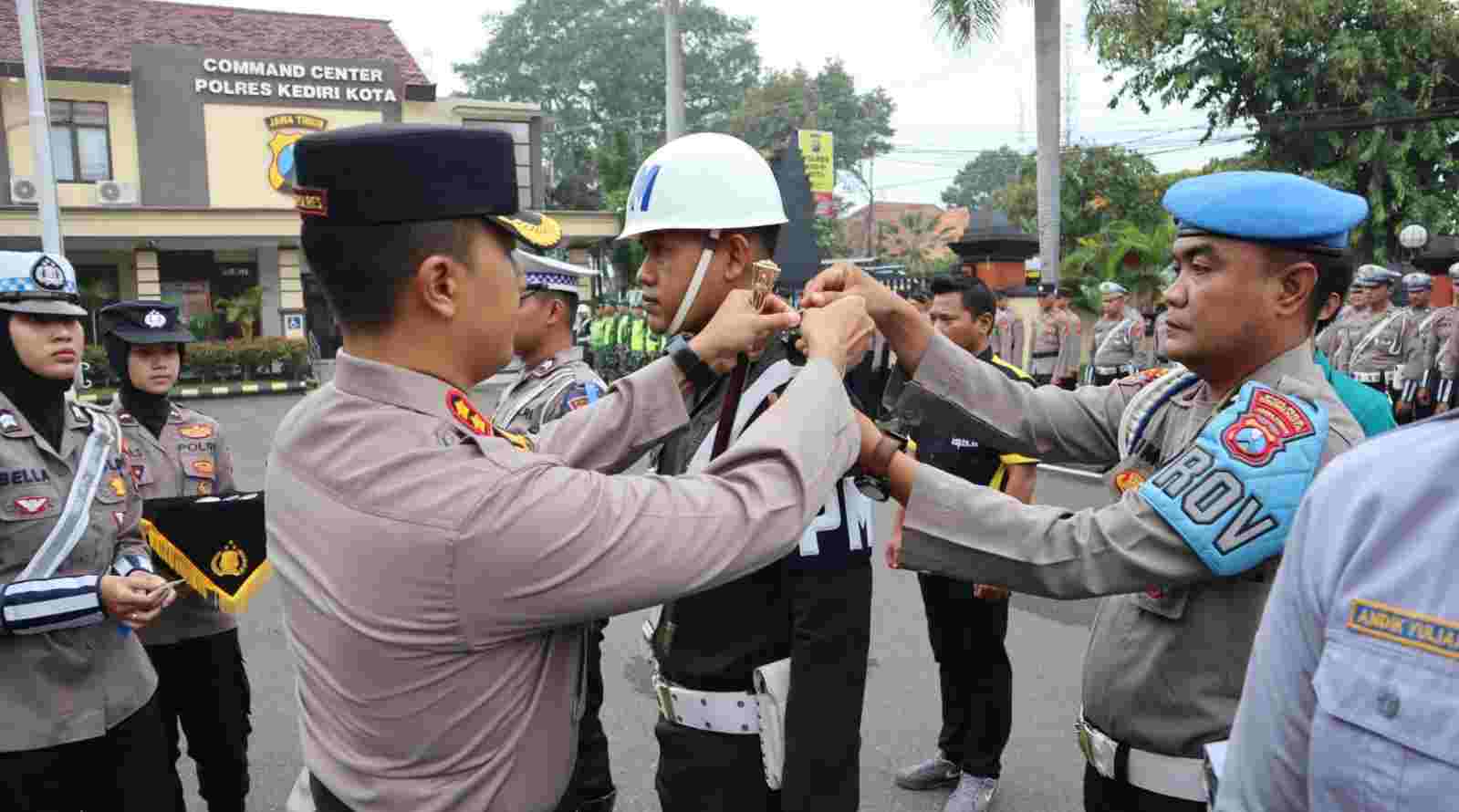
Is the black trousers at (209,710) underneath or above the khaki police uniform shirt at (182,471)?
underneath

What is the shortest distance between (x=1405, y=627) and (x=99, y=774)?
121 inches

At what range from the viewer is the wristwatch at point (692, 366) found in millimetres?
2070

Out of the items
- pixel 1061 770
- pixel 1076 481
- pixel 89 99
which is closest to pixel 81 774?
pixel 1061 770

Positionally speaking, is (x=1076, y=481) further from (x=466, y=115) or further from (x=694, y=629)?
(x=466, y=115)

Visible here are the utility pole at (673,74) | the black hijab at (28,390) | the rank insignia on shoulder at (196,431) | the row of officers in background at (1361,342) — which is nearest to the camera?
the black hijab at (28,390)

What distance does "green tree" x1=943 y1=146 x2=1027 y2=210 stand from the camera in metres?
70.4

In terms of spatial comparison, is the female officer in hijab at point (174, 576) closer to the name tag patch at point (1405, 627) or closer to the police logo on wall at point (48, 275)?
the police logo on wall at point (48, 275)

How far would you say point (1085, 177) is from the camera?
2384cm

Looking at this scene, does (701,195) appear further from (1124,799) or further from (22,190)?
(22,190)

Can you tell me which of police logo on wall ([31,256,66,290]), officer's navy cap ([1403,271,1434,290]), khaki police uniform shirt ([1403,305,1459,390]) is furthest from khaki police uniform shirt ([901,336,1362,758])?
officer's navy cap ([1403,271,1434,290])

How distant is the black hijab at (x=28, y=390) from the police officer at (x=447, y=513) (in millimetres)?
1781

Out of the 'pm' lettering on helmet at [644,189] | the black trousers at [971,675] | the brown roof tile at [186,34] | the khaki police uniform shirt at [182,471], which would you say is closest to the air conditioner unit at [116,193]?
the brown roof tile at [186,34]

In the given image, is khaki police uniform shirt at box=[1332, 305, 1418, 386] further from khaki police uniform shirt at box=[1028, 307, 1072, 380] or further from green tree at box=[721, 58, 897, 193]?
green tree at box=[721, 58, 897, 193]

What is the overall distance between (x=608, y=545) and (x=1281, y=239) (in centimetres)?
134
